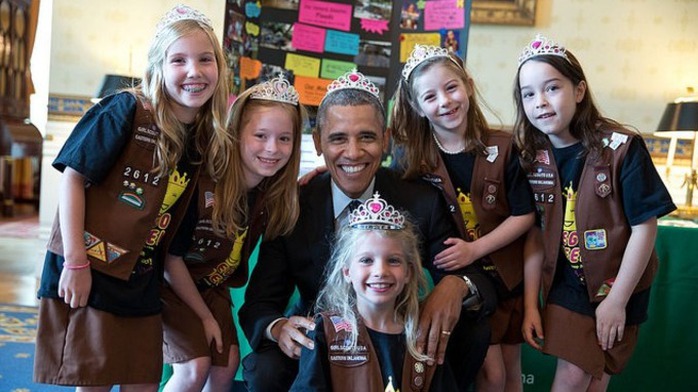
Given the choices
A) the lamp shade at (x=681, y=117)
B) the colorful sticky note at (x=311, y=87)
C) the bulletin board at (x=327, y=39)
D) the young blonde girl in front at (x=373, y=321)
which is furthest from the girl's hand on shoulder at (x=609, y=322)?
the lamp shade at (x=681, y=117)

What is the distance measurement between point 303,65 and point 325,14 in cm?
26

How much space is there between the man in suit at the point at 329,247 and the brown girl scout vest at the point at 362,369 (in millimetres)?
134

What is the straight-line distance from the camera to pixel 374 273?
1771 mm

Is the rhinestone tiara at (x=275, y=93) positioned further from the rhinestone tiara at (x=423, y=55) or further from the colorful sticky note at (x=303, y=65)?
the colorful sticky note at (x=303, y=65)

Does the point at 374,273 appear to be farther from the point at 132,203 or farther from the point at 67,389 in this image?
the point at 67,389

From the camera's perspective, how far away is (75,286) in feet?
5.83

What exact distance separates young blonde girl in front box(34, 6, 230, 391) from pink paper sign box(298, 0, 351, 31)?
1.32 metres

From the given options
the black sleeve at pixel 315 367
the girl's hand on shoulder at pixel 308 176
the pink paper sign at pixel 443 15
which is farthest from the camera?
the pink paper sign at pixel 443 15

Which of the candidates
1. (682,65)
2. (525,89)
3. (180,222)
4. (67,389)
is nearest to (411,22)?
(525,89)

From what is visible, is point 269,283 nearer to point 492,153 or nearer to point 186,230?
point 186,230

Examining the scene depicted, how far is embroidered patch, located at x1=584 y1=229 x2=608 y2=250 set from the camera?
1977 mm

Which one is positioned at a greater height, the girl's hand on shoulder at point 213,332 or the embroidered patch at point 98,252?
the embroidered patch at point 98,252

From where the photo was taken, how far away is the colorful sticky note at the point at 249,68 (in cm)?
314

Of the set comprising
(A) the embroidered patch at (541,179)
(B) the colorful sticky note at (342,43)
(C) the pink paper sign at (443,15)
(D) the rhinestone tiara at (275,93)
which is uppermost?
(C) the pink paper sign at (443,15)
